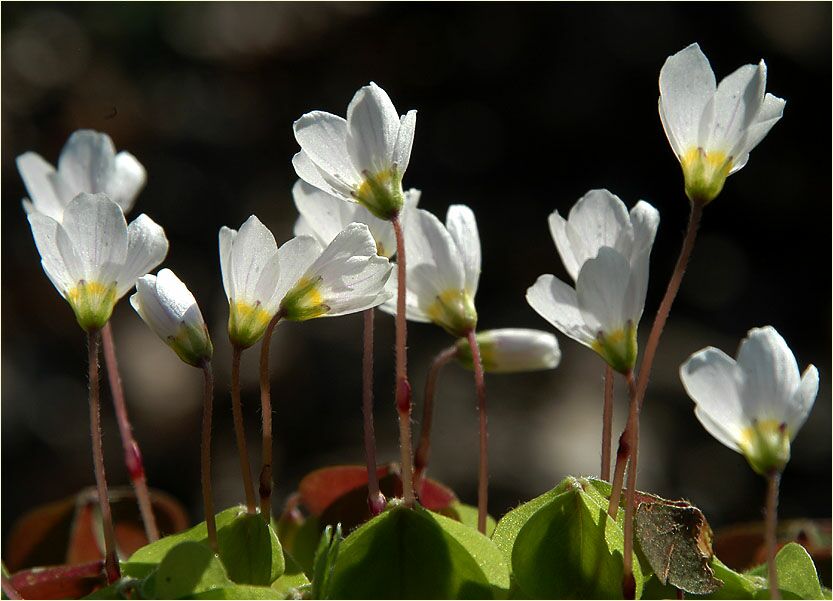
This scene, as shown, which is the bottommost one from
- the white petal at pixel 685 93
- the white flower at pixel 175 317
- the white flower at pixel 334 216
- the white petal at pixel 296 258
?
the white flower at pixel 175 317

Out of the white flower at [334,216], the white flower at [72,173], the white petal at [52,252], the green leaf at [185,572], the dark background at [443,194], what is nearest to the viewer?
the green leaf at [185,572]

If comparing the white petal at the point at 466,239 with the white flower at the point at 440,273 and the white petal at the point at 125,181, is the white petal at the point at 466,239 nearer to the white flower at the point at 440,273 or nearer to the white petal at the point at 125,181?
the white flower at the point at 440,273

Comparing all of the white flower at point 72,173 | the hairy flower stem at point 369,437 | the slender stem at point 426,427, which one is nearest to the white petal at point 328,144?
the hairy flower stem at point 369,437

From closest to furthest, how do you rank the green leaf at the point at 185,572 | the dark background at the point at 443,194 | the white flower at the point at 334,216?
the green leaf at the point at 185,572 < the white flower at the point at 334,216 < the dark background at the point at 443,194

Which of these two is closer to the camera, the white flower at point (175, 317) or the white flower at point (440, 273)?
the white flower at point (175, 317)

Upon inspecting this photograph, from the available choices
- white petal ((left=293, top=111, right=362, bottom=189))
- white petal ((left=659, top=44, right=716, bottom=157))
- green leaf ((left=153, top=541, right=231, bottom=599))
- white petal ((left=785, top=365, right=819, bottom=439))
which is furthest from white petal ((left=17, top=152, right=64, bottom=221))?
white petal ((left=785, top=365, right=819, bottom=439))

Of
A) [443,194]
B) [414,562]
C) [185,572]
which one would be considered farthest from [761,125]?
[443,194]
